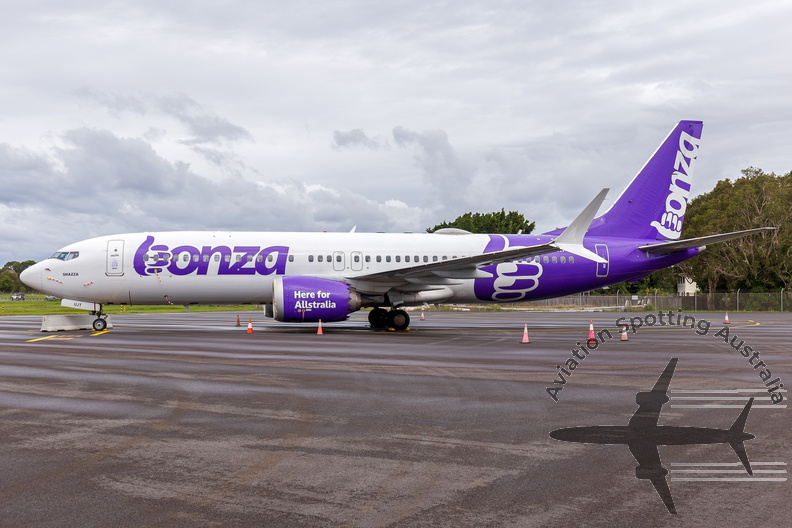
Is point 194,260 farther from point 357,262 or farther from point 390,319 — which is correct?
point 390,319

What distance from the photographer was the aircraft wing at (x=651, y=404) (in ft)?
28.9

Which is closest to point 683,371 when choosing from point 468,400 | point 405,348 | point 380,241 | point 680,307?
point 468,400

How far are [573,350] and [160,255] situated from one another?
1576cm

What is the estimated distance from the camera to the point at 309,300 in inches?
995

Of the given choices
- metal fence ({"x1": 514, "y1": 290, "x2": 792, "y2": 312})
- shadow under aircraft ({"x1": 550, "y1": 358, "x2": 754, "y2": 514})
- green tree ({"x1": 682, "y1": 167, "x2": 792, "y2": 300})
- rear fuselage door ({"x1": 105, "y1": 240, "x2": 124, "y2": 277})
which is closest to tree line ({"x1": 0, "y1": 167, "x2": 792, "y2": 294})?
green tree ({"x1": 682, "y1": 167, "x2": 792, "y2": 300})

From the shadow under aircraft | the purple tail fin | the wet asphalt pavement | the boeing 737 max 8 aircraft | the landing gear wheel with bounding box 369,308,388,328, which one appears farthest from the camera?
the purple tail fin

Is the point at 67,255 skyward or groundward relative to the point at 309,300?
skyward

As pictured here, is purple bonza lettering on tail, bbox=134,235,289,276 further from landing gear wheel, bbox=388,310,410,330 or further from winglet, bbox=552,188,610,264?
winglet, bbox=552,188,610,264

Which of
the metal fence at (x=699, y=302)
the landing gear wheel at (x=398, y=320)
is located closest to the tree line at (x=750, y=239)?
the metal fence at (x=699, y=302)

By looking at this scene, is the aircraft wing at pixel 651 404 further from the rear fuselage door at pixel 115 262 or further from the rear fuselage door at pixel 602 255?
the rear fuselage door at pixel 115 262

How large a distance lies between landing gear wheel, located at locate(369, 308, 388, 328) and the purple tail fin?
9789 mm

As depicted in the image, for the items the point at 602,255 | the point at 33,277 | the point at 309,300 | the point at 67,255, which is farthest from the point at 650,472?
the point at 33,277

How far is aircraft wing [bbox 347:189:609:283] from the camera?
957 inches

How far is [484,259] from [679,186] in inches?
464
